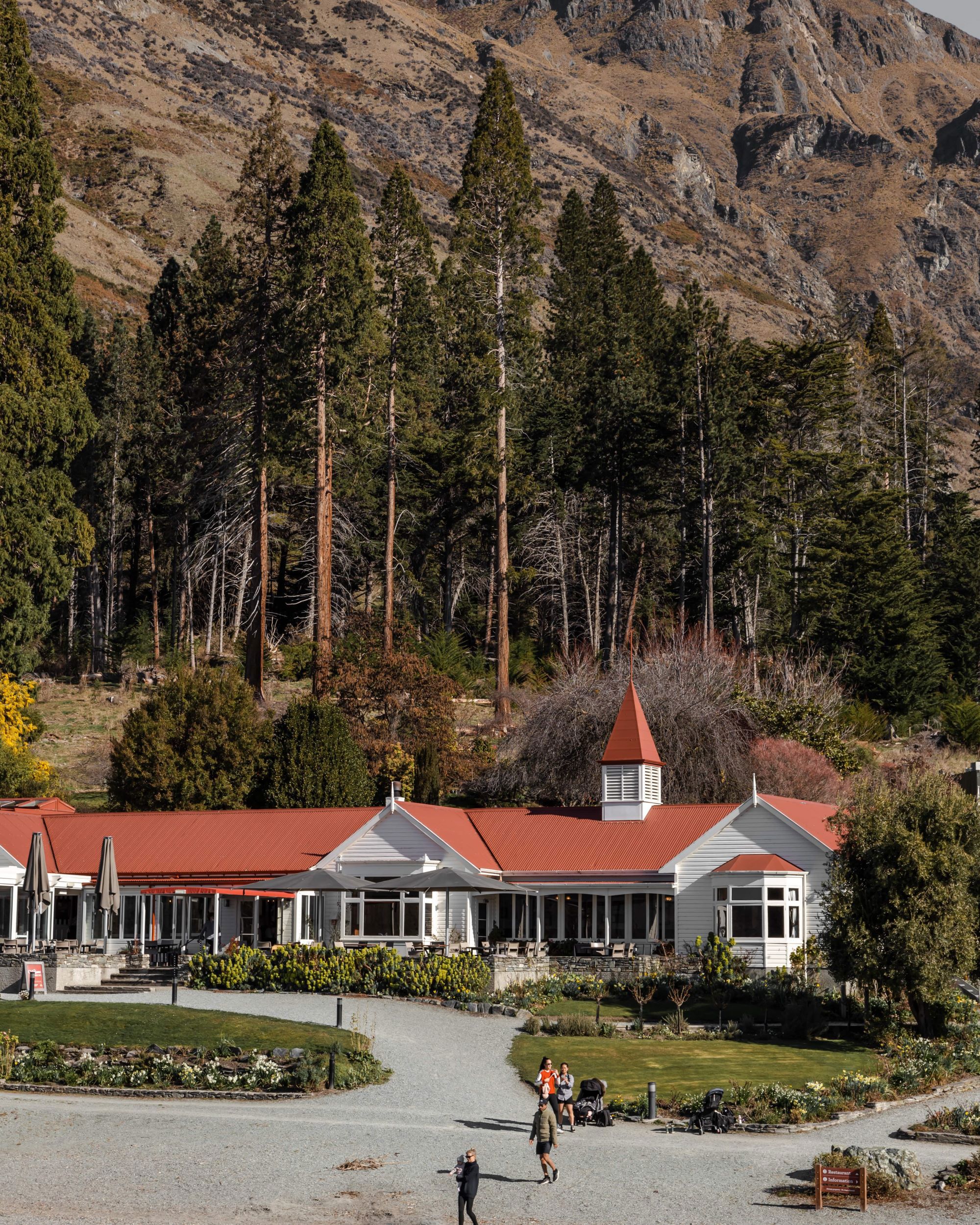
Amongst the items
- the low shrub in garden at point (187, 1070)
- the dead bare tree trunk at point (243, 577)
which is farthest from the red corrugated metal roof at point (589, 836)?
the dead bare tree trunk at point (243, 577)

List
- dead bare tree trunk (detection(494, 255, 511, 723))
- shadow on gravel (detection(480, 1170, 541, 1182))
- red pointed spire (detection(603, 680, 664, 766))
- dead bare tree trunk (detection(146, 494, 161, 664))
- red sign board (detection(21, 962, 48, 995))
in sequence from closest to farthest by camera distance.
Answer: shadow on gravel (detection(480, 1170, 541, 1182))
red sign board (detection(21, 962, 48, 995))
red pointed spire (detection(603, 680, 664, 766))
dead bare tree trunk (detection(494, 255, 511, 723))
dead bare tree trunk (detection(146, 494, 161, 664))

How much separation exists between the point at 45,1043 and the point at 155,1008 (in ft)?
12.5

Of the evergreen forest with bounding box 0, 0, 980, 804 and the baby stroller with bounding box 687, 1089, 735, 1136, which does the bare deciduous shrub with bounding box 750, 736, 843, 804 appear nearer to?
the evergreen forest with bounding box 0, 0, 980, 804

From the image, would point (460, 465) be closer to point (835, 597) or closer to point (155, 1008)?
point (835, 597)

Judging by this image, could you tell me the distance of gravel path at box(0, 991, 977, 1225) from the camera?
1719 centimetres

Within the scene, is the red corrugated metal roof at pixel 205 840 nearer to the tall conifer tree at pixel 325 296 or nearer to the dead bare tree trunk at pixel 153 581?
the tall conifer tree at pixel 325 296

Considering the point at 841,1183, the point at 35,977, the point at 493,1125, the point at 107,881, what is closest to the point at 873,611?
the point at 107,881

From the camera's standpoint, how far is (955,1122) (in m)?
21.5

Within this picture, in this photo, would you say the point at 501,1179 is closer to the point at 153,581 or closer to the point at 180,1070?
the point at 180,1070

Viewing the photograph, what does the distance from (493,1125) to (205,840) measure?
22.2 m

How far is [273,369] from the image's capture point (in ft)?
180

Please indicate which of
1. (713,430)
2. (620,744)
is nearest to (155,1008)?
(620,744)

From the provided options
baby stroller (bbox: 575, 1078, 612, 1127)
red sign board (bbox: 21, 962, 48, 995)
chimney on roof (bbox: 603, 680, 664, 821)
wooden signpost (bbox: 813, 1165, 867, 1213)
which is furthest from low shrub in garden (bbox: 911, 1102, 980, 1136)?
chimney on roof (bbox: 603, 680, 664, 821)

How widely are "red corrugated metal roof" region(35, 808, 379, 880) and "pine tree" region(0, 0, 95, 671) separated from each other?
23.3ft
